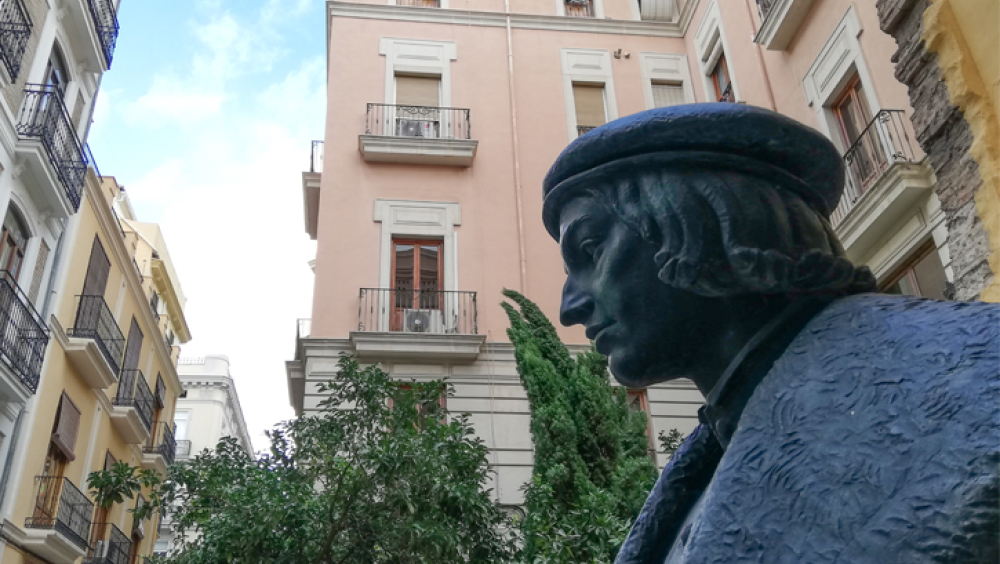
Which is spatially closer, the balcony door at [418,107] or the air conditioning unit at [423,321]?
the air conditioning unit at [423,321]

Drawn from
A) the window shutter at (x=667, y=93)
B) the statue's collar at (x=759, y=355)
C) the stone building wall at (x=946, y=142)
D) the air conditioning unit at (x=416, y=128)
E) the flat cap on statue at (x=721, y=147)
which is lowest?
the statue's collar at (x=759, y=355)

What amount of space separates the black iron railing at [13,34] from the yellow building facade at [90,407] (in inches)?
139

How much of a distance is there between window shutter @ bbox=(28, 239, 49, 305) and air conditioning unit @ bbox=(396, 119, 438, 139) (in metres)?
6.17

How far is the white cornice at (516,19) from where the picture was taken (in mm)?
16266

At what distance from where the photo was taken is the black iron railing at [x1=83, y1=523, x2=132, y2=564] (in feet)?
52.5

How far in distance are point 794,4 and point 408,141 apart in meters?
6.56

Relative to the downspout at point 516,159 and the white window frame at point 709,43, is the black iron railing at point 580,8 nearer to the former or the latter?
the downspout at point 516,159

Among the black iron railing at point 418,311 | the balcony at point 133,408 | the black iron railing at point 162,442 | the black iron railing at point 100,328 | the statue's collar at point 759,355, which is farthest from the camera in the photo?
the black iron railing at point 162,442

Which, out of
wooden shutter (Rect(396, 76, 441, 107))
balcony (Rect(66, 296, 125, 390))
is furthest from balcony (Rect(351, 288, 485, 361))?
balcony (Rect(66, 296, 125, 390))

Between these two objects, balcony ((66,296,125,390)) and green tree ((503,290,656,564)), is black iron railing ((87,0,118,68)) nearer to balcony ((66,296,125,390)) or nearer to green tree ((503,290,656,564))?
balcony ((66,296,125,390))

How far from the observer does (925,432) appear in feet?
2.86

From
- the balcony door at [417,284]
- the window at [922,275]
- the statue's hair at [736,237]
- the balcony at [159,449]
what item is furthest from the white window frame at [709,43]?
the balcony at [159,449]

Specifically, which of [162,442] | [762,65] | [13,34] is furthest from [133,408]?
[762,65]

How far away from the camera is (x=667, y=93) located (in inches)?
650
